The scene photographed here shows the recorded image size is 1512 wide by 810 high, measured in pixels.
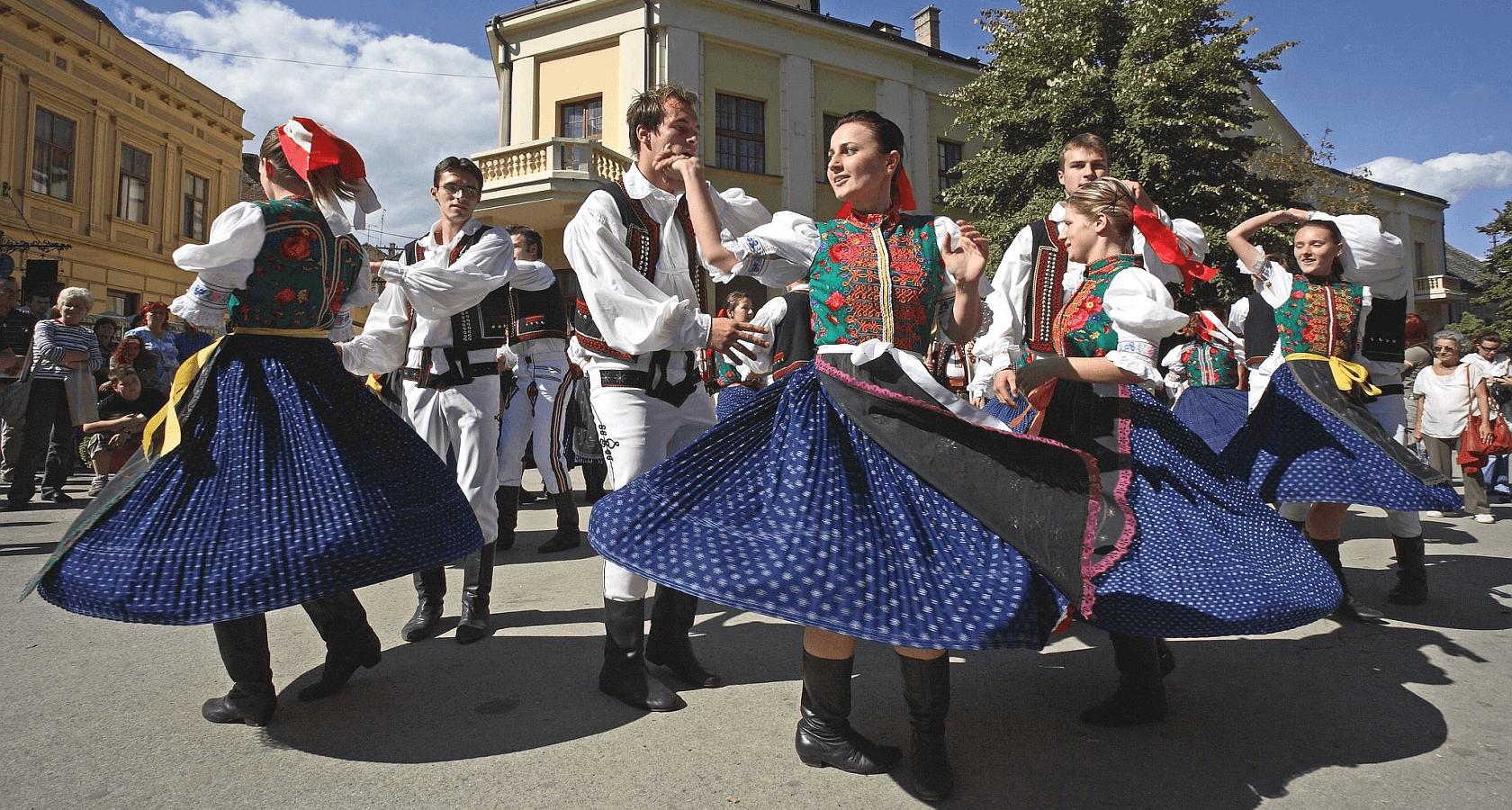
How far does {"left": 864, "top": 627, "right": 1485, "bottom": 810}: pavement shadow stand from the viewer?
7.80 ft

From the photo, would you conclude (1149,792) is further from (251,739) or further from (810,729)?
(251,739)

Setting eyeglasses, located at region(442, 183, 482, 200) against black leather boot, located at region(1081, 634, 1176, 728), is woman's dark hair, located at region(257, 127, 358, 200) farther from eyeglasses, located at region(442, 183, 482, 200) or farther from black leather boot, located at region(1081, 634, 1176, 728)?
black leather boot, located at region(1081, 634, 1176, 728)

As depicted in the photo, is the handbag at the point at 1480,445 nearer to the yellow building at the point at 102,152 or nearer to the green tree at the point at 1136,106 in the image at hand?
the green tree at the point at 1136,106

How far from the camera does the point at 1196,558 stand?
2520 mm

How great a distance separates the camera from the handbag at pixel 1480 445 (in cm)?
761

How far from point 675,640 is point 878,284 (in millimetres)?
1574

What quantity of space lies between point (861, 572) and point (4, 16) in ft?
75.9

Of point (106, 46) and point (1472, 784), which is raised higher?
point (106, 46)

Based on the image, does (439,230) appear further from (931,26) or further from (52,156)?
(931,26)

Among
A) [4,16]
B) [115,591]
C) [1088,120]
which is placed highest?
[4,16]

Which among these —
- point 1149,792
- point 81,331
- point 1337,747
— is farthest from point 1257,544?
point 81,331

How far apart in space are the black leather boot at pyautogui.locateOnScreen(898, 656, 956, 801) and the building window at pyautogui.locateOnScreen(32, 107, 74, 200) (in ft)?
75.8

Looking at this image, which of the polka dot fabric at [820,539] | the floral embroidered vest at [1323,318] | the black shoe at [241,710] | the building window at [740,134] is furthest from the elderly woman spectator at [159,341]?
the building window at [740,134]

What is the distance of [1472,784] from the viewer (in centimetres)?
240
